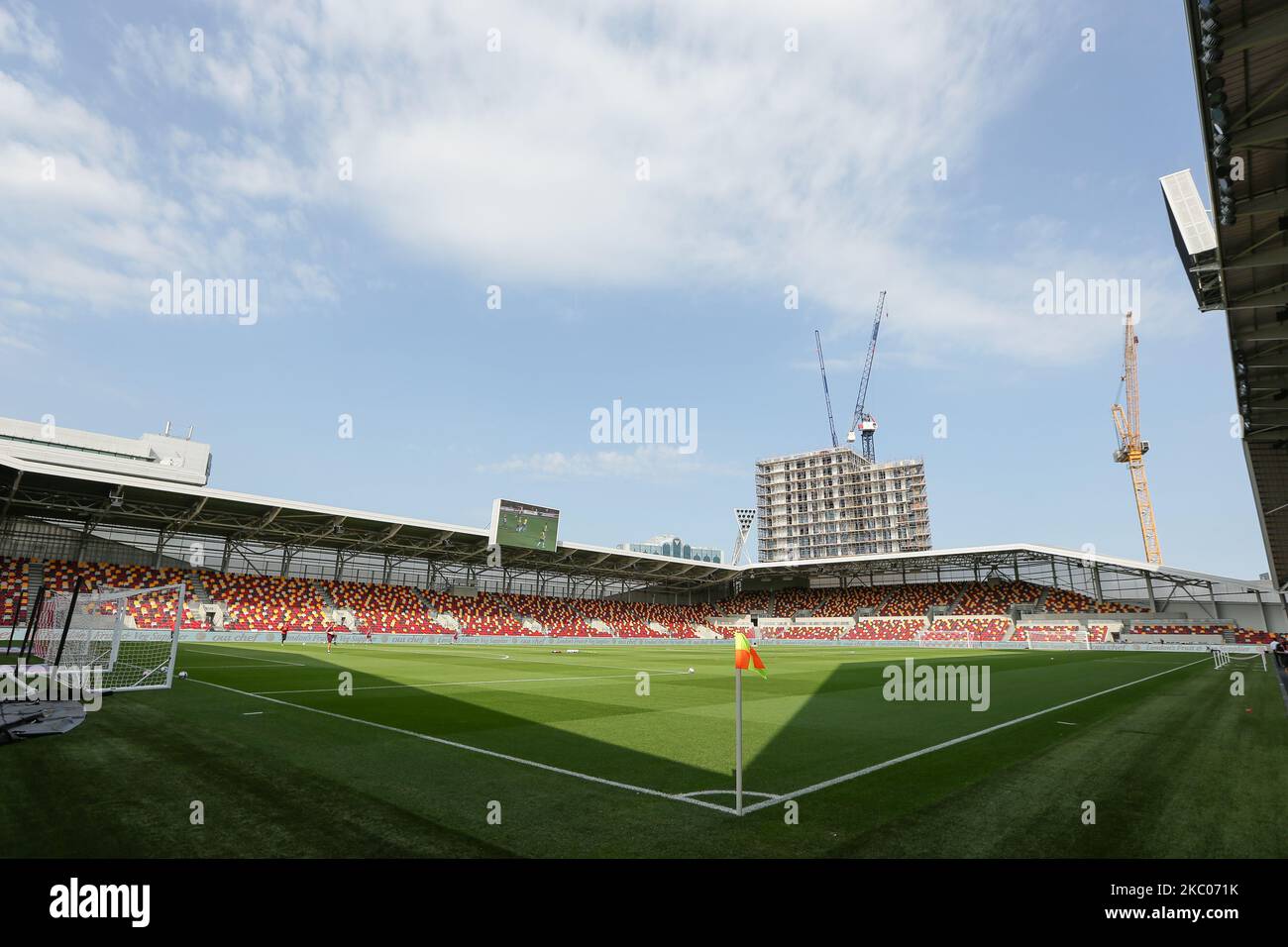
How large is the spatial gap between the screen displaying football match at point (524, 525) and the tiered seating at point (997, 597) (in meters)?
48.1

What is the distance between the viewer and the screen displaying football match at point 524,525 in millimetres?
57094

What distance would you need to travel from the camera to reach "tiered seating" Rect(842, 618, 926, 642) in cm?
6850

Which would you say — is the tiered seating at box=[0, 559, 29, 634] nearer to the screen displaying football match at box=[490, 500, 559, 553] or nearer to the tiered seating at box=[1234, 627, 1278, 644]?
the screen displaying football match at box=[490, 500, 559, 553]

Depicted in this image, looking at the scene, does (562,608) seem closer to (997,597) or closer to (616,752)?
(997,597)

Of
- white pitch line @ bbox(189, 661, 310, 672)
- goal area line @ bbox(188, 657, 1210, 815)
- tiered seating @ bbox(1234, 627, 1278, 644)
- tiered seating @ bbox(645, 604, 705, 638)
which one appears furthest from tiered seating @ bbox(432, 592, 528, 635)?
tiered seating @ bbox(1234, 627, 1278, 644)

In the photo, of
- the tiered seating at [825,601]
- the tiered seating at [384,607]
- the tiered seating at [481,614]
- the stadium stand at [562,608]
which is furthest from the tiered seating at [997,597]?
the tiered seating at [384,607]

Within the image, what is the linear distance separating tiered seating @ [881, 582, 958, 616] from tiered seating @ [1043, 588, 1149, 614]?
1007 centimetres

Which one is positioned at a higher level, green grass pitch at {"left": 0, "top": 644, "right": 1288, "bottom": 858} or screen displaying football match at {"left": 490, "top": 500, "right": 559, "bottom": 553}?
screen displaying football match at {"left": 490, "top": 500, "right": 559, "bottom": 553}

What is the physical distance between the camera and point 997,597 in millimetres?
70812

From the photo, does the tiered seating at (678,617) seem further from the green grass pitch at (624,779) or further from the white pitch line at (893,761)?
the green grass pitch at (624,779)

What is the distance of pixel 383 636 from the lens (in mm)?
49375
